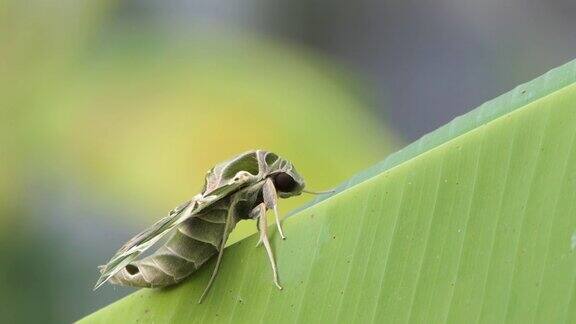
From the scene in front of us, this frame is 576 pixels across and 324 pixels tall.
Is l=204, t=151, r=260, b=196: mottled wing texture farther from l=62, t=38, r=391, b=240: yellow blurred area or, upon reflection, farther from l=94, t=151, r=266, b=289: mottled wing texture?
l=62, t=38, r=391, b=240: yellow blurred area

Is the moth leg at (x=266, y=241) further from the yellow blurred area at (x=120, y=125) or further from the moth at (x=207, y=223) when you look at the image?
the yellow blurred area at (x=120, y=125)

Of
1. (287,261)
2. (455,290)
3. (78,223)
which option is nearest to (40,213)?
(78,223)

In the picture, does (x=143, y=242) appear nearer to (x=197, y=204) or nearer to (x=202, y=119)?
(x=197, y=204)

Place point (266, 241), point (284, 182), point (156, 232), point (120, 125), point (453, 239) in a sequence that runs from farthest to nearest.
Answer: point (120, 125)
point (284, 182)
point (156, 232)
point (266, 241)
point (453, 239)

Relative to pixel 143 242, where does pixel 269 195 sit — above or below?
below

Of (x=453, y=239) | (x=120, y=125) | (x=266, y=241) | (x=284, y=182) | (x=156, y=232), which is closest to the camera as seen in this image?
(x=453, y=239)

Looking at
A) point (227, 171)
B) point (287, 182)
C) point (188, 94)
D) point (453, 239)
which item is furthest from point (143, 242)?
point (188, 94)

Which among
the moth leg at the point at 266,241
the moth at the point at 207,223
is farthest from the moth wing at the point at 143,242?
the moth leg at the point at 266,241
